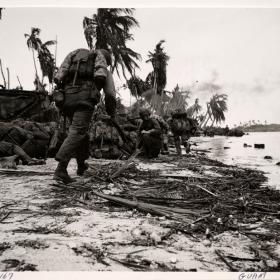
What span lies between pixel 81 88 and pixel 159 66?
27.2 meters

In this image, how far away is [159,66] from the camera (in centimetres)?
2956

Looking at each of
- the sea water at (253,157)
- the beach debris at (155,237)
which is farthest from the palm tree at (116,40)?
the beach debris at (155,237)

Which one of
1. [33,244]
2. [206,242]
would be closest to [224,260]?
[206,242]

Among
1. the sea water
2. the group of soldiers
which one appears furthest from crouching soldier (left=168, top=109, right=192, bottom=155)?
the group of soldiers

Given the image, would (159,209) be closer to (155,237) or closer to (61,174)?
(155,237)

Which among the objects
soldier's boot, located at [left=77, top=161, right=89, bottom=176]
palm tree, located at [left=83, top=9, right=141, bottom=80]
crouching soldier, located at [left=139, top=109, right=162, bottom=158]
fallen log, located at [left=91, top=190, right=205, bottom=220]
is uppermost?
palm tree, located at [left=83, top=9, right=141, bottom=80]

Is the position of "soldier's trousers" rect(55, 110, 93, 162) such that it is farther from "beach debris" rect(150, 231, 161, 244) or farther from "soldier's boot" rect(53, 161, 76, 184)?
"beach debris" rect(150, 231, 161, 244)

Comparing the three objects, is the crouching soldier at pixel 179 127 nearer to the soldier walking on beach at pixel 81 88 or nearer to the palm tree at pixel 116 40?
the palm tree at pixel 116 40

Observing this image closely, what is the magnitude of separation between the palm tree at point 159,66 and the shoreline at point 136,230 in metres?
25.8

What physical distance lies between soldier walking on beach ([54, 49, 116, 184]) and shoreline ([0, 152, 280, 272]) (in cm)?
53

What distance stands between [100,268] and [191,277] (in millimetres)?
400

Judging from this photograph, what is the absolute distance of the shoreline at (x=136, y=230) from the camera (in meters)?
1.45

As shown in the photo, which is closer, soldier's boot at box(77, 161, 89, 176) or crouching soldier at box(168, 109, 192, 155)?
soldier's boot at box(77, 161, 89, 176)

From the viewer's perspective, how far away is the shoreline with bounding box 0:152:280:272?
1.45m
